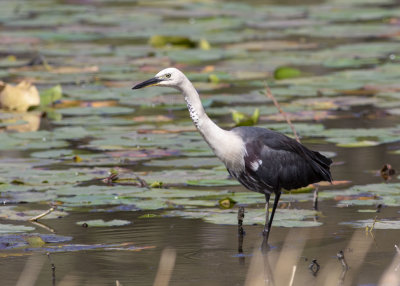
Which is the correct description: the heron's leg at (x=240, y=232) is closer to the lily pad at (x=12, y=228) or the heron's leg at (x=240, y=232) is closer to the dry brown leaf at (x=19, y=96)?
the lily pad at (x=12, y=228)

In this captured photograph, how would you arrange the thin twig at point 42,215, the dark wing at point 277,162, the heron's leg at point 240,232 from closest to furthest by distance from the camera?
the heron's leg at point 240,232
the dark wing at point 277,162
the thin twig at point 42,215

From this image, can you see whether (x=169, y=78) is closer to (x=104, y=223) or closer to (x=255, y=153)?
(x=255, y=153)

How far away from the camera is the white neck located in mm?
5801

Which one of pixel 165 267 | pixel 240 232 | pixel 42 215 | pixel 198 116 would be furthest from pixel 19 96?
pixel 165 267

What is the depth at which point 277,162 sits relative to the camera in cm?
600

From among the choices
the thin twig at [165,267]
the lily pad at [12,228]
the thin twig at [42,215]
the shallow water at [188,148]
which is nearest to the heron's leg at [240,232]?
the shallow water at [188,148]

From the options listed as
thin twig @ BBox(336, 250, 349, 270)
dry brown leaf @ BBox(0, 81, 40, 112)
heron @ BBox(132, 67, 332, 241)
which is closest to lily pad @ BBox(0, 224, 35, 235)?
heron @ BBox(132, 67, 332, 241)

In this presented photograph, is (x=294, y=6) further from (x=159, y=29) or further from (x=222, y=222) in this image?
(x=222, y=222)

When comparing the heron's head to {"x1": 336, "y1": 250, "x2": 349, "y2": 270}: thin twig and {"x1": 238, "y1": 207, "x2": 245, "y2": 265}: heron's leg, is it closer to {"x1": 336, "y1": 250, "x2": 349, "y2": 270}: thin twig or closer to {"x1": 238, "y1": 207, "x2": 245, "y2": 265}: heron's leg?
{"x1": 238, "y1": 207, "x2": 245, "y2": 265}: heron's leg

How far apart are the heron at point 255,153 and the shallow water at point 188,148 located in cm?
26

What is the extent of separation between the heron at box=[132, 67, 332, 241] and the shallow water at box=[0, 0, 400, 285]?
Answer: 0.26m

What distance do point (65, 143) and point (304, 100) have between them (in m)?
2.78


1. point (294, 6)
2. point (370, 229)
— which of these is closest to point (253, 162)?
point (370, 229)

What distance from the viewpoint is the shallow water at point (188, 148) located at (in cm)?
552
